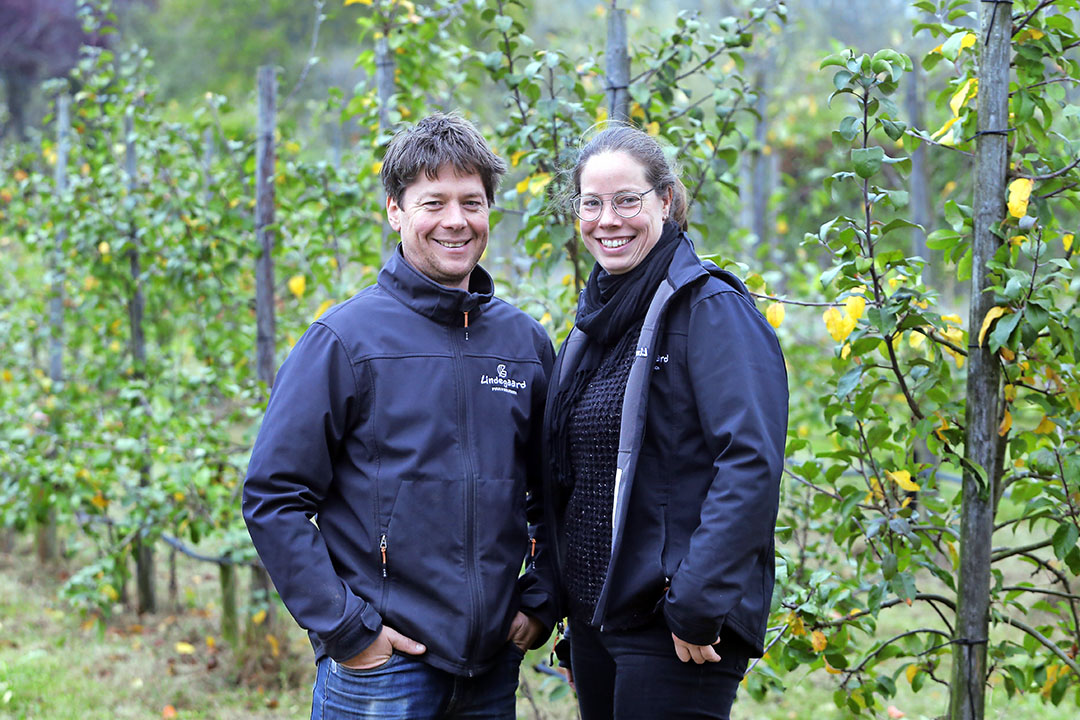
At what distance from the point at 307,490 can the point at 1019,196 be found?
1694 mm

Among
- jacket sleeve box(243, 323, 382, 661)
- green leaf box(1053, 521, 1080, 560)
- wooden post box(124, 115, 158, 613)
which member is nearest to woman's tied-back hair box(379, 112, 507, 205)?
jacket sleeve box(243, 323, 382, 661)

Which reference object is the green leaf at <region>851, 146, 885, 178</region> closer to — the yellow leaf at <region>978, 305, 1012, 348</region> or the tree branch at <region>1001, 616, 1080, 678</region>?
the yellow leaf at <region>978, 305, 1012, 348</region>

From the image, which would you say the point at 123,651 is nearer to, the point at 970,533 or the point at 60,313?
the point at 60,313

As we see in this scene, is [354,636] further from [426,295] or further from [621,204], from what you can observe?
[621,204]

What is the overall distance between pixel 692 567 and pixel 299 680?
10.9ft

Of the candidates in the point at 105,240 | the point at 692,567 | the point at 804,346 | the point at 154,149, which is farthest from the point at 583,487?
the point at 804,346

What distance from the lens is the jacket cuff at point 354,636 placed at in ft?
6.45

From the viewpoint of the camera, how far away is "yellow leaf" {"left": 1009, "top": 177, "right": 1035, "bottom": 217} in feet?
7.14

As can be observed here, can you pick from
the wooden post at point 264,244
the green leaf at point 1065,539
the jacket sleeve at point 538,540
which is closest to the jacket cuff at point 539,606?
the jacket sleeve at point 538,540

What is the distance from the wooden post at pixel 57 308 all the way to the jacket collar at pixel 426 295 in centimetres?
396

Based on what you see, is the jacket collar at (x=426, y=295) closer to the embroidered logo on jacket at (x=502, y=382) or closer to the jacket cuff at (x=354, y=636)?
the embroidered logo on jacket at (x=502, y=382)

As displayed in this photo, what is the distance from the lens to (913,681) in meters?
2.63

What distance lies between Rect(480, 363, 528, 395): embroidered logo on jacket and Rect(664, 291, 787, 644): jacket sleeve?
1.67ft

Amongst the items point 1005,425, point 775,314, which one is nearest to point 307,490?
point 775,314
